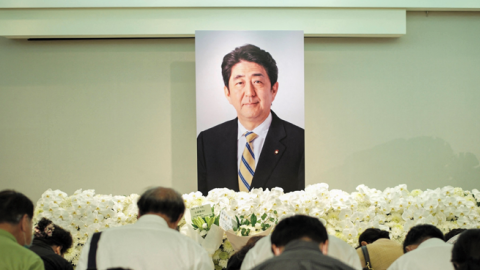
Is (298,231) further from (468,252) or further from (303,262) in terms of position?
(468,252)

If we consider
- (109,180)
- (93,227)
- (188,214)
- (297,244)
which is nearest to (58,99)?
(109,180)

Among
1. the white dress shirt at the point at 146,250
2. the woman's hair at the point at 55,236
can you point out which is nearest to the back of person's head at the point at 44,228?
the woman's hair at the point at 55,236

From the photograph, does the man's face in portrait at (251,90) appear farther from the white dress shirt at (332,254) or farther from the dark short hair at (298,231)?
the dark short hair at (298,231)

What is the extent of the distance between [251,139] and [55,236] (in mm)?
2400

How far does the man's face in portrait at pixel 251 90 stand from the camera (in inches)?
189

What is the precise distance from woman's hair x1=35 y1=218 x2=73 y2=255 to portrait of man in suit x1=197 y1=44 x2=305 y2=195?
192cm

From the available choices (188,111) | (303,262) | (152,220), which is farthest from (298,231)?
(188,111)

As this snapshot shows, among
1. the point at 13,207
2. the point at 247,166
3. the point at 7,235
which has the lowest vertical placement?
the point at 7,235

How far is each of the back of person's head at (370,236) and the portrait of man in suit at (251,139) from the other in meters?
1.68

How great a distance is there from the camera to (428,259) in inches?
86.8

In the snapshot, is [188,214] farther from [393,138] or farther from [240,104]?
[393,138]

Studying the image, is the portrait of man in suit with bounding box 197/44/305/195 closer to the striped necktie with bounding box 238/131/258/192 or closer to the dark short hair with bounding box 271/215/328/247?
the striped necktie with bounding box 238/131/258/192

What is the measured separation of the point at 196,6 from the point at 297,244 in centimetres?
392

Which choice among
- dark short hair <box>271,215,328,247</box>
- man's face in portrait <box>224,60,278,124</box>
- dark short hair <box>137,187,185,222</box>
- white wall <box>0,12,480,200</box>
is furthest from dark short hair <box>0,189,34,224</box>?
white wall <box>0,12,480,200</box>
